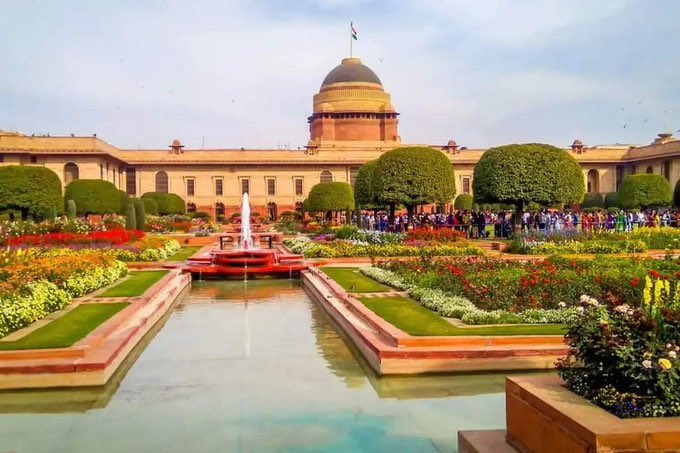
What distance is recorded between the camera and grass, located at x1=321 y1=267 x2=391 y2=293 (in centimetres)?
1204

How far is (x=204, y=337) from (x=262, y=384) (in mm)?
2595

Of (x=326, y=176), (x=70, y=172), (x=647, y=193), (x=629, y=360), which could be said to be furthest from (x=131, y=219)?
(x=629, y=360)

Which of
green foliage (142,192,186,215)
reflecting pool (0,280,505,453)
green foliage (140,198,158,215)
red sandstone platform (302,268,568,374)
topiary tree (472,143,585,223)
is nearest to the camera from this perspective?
reflecting pool (0,280,505,453)

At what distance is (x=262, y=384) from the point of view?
6762mm

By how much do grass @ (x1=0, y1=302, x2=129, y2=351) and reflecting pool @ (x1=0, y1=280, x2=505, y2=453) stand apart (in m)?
0.68

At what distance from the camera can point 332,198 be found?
39406 mm

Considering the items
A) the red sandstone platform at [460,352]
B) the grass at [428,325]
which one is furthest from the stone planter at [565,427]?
the grass at [428,325]

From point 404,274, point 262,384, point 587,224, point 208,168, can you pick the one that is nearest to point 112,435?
point 262,384

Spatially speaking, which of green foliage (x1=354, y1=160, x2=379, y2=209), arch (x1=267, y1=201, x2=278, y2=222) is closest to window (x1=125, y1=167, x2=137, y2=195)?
arch (x1=267, y1=201, x2=278, y2=222)

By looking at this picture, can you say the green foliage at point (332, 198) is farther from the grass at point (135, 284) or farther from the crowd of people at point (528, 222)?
the grass at point (135, 284)

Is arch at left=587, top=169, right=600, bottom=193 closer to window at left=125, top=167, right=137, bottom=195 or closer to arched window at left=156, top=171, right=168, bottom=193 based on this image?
arched window at left=156, top=171, right=168, bottom=193

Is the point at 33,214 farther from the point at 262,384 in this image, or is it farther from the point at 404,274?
the point at 262,384

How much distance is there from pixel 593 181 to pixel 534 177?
1352 inches

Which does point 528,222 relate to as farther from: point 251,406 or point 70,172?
point 70,172
